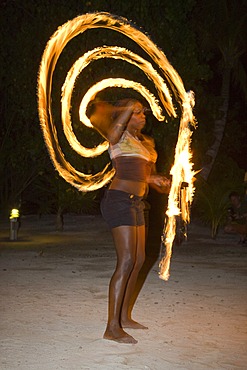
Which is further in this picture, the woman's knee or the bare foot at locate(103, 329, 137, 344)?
the woman's knee

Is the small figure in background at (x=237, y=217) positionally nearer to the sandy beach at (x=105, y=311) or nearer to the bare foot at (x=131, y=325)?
the sandy beach at (x=105, y=311)

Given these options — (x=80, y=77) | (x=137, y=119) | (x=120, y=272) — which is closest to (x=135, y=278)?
(x=120, y=272)

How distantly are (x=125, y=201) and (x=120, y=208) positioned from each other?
77mm

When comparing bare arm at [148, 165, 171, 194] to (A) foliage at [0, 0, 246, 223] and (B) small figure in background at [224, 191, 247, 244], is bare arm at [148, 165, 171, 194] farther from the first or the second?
(B) small figure in background at [224, 191, 247, 244]

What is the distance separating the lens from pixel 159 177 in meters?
6.27

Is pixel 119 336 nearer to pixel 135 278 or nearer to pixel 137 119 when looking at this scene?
pixel 135 278

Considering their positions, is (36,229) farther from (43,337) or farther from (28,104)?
(43,337)

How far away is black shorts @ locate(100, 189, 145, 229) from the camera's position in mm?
5891

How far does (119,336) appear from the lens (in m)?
5.76

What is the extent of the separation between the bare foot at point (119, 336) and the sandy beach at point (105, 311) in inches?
2.0

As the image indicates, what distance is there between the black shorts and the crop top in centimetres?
16

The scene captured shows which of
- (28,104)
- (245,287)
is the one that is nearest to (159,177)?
(245,287)

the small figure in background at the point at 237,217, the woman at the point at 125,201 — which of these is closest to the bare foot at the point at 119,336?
the woman at the point at 125,201

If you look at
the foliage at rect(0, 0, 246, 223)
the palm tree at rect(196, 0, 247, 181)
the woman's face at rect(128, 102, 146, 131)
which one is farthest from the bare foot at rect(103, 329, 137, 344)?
the palm tree at rect(196, 0, 247, 181)
